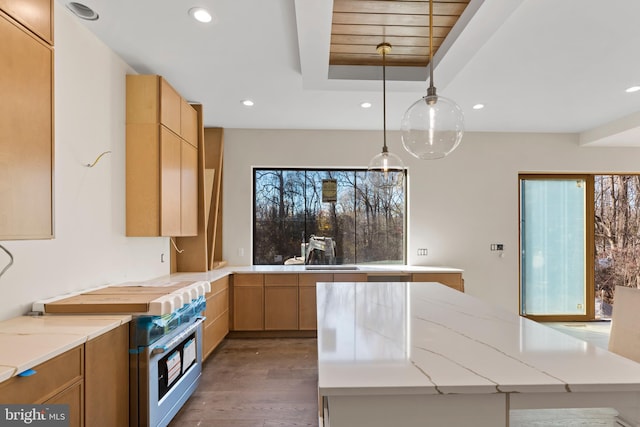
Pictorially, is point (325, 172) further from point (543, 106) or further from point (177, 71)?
point (543, 106)

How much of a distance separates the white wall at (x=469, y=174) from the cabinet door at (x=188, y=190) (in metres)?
1.13

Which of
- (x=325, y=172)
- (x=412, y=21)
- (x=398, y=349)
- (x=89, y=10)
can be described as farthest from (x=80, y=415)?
(x=325, y=172)

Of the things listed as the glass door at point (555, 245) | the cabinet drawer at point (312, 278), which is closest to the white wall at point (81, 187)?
the cabinet drawer at point (312, 278)

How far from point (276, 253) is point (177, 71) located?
8.73 ft

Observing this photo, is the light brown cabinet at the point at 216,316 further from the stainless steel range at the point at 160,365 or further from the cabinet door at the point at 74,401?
the cabinet door at the point at 74,401

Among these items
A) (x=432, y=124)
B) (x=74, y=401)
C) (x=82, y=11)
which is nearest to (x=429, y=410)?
(x=432, y=124)

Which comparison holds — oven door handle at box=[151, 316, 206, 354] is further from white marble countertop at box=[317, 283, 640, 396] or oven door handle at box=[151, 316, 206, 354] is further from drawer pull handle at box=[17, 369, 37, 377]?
white marble countertop at box=[317, 283, 640, 396]

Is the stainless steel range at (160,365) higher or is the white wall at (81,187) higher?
the white wall at (81,187)

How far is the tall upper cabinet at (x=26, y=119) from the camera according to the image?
1296 millimetres

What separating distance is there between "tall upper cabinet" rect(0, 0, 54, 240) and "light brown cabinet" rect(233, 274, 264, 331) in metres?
2.62

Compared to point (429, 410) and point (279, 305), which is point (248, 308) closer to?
point (279, 305)

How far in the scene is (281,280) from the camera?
4.03m

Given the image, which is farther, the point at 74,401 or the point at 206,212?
the point at 206,212

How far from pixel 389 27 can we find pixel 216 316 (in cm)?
313
